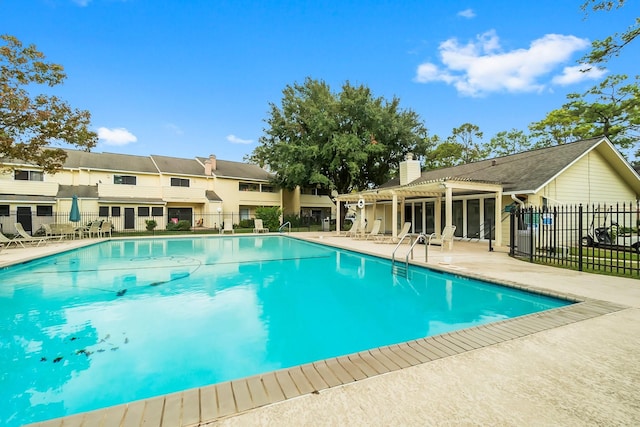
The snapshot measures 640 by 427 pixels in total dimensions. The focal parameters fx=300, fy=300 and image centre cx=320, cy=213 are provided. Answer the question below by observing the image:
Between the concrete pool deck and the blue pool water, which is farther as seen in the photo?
the blue pool water

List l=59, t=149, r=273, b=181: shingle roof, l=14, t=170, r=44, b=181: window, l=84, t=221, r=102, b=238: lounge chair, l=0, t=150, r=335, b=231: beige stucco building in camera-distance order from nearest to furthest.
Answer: l=84, t=221, r=102, b=238: lounge chair
l=0, t=150, r=335, b=231: beige stucco building
l=14, t=170, r=44, b=181: window
l=59, t=149, r=273, b=181: shingle roof

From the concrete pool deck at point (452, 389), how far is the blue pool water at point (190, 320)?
3.36 feet

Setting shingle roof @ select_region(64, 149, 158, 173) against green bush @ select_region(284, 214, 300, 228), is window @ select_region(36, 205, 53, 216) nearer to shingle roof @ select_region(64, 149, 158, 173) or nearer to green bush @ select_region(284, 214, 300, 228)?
shingle roof @ select_region(64, 149, 158, 173)

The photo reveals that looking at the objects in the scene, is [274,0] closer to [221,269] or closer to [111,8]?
[111,8]

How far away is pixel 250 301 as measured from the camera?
627 centimetres

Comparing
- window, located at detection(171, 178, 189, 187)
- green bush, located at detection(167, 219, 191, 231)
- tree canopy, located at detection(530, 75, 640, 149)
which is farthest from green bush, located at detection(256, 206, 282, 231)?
tree canopy, located at detection(530, 75, 640, 149)

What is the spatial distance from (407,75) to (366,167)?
28.9ft

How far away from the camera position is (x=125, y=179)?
25.3 meters

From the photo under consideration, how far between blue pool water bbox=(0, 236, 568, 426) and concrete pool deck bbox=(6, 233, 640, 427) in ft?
3.36

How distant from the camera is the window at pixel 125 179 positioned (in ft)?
81.9

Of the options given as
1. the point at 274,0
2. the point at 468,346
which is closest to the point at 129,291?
the point at 468,346

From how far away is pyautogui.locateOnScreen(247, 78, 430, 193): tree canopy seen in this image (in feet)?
78.1

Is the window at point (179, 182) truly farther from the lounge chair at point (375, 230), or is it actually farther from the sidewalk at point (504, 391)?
the sidewalk at point (504, 391)

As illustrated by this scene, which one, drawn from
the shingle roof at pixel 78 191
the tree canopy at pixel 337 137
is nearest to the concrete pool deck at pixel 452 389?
the tree canopy at pixel 337 137
